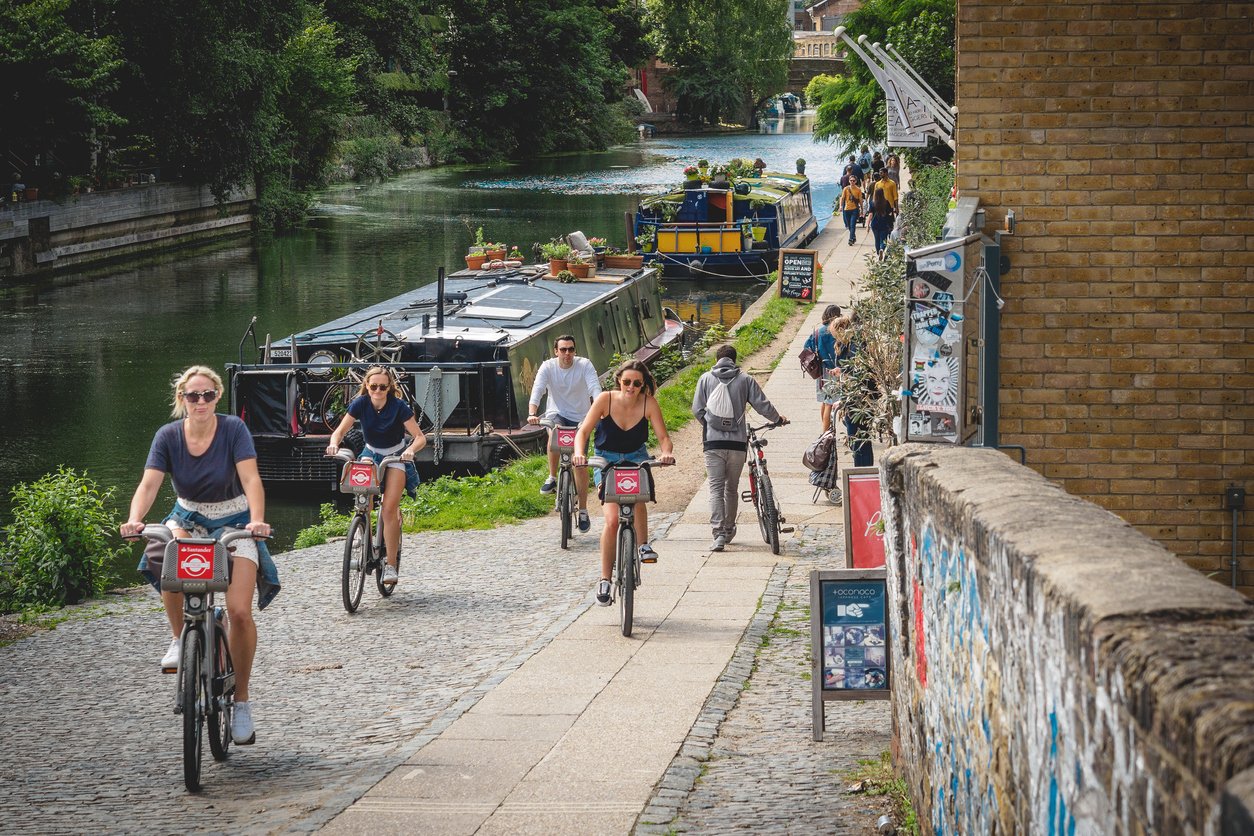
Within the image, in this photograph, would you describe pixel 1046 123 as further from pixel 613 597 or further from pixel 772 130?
pixel 772 130

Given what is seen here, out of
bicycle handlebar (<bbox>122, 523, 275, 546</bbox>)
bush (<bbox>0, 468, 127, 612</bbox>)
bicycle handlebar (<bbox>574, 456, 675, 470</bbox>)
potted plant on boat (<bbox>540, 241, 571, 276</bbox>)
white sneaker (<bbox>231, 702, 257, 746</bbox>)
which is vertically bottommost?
bush (<bbox>0, 468, 127, 612</bbox>)

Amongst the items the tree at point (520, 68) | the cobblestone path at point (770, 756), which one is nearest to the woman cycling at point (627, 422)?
the cobblestone path at point (770, 756)

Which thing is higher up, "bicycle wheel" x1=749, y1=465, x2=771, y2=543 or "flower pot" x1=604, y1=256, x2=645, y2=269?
"flower pot" x1=604, y1=256, x2=645, y2=269

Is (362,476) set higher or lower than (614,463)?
lower

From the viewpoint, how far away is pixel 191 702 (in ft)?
21.5

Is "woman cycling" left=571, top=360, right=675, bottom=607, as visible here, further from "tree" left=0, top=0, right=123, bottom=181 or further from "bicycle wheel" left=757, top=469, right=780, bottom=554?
"tree" left=0, top=0, right=123, bottom=181

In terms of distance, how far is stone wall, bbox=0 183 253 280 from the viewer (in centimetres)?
4056

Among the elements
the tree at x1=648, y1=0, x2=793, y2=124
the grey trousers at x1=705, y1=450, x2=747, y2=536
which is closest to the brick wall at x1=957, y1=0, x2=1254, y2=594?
the grey trousers at x1=705, y1=450, x2=747, y2=536

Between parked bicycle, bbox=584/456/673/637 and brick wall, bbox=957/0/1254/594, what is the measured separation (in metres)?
2.20

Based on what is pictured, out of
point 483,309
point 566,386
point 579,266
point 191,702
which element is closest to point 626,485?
point 191,702

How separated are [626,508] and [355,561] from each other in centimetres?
219

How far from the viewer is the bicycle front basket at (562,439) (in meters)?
13.3

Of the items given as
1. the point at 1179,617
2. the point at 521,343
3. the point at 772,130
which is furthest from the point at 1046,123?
the point at 772,130

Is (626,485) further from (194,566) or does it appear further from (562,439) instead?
(562,439)
